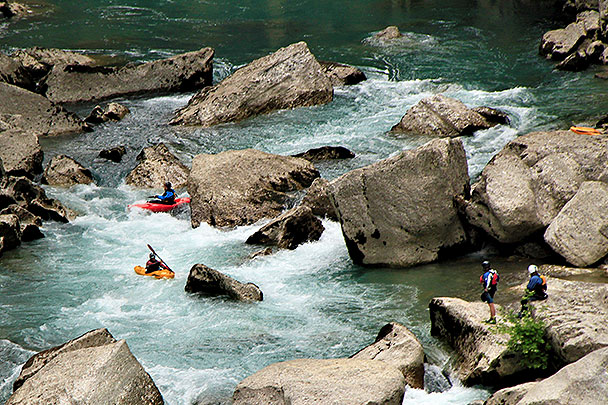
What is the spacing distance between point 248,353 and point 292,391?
8.29 feet

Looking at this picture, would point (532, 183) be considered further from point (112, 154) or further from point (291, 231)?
point (112, 154)

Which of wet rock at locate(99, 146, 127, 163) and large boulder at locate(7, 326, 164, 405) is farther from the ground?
large boulder at locate(7, 326, 164, 405)

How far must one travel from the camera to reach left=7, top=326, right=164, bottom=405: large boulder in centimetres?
952

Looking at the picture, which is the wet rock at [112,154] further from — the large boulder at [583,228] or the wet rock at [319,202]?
the large boulder at [583,228]

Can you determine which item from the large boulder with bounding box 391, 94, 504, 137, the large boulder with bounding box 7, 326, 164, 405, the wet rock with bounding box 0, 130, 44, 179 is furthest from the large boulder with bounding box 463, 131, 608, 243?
the wet rock with bounding box 0, 130, 44, 179

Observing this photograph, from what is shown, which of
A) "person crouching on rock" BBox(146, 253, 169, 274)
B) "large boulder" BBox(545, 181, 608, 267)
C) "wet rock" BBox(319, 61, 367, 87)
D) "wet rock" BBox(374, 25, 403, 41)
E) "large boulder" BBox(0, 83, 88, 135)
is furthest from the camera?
"wet rock" BBox(374, 25, 403, 41)

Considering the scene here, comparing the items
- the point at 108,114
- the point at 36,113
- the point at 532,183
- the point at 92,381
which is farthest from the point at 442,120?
the point at 92,381

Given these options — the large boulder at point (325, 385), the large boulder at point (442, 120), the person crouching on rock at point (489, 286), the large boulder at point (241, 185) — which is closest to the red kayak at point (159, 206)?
the large boulder at point (241, 185)

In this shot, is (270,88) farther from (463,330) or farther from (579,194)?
(463,330)

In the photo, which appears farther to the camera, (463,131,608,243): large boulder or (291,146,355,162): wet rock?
(291,146,355,162): wet rock

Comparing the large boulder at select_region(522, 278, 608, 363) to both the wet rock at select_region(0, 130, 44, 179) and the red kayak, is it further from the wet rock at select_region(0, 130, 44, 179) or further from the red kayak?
the wet rock at select_region(0, 130, 44, 179)

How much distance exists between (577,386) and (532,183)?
650 centimetres

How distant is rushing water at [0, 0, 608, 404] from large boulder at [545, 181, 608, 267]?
905mm

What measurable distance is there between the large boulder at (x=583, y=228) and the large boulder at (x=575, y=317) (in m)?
1.94
